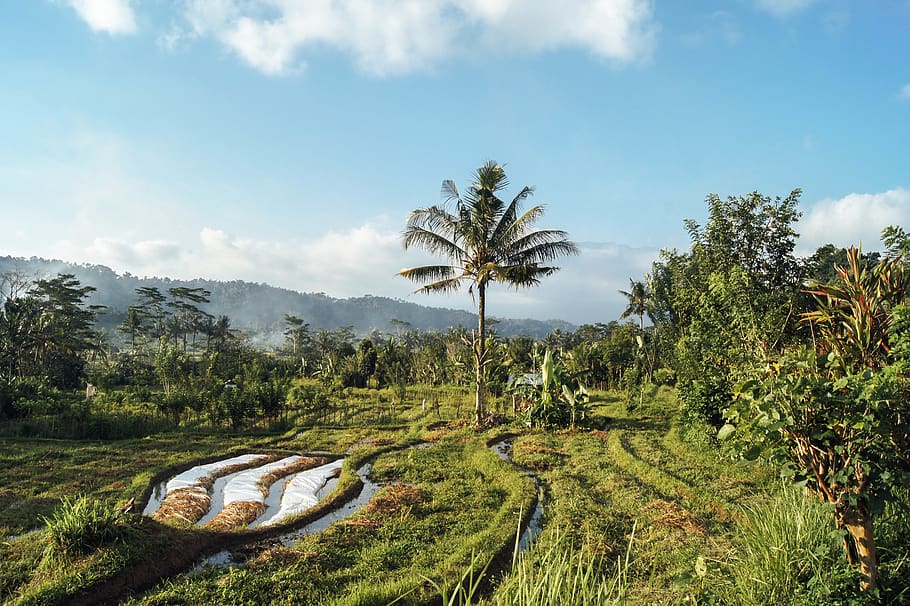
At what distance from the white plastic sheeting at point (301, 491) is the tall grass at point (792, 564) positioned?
22.3ft

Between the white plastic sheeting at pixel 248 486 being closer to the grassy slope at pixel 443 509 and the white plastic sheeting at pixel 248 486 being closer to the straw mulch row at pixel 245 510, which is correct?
the straw mulch row at pixel 245 510

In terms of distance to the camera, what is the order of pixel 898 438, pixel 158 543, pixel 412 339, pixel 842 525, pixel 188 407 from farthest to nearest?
pixel 412 339 < pixel 188 407 < pixel 158 543 < pixel 898 438 < pixel 842 525

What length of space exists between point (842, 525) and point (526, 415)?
12.8 meters

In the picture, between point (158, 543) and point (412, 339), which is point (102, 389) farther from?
point (412, 339)

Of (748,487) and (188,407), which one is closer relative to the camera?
(748,487)

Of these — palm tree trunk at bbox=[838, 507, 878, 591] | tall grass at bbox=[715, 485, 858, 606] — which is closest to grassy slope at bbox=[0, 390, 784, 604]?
tall grass at bbox=[715, 485, 858, 606]

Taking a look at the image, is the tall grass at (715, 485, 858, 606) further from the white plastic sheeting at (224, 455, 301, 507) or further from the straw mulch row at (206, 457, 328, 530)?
the white plastic sheeting at (224, 455, 301, 507)

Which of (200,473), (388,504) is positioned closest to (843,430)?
(388,504)

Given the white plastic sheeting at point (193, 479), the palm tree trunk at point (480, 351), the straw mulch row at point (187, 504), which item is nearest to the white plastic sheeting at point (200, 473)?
the white plastic sheeting at point (193, 479)

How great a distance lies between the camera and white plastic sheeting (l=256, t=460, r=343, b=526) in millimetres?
8336

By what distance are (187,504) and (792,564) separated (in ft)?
30.9

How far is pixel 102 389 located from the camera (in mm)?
24188

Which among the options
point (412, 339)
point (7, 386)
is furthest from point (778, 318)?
point (412, 339)

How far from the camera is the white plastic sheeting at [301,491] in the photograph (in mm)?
8336
